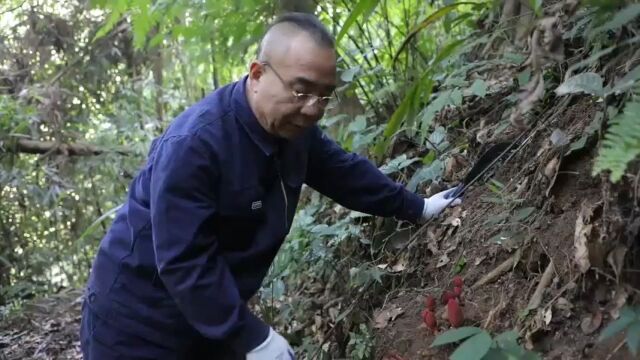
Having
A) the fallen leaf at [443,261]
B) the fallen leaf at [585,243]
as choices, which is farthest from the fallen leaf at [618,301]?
the fallen leaf at [443,261]

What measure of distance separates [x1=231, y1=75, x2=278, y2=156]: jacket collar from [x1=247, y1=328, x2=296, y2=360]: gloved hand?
65 cm

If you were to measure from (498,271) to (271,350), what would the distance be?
36.9 inches

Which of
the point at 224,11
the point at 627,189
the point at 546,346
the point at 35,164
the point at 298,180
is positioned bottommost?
the point at 35,164

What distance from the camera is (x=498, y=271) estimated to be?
2705 millimetres

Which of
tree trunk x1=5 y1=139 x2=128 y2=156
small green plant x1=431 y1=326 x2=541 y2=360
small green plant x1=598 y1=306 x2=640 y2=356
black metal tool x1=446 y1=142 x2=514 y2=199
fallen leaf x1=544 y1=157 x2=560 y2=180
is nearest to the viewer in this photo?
small green plant x1=598 y1=306 x2=640 y2=356

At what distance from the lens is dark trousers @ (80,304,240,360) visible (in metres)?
2.55

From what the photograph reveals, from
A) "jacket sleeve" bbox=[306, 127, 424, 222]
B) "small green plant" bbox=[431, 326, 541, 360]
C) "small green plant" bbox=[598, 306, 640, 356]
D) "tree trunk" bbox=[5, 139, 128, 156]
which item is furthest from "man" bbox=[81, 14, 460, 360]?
"tree trunk" bbox=[5, 139, 128, 156]

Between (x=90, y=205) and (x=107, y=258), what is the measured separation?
6.07 meters

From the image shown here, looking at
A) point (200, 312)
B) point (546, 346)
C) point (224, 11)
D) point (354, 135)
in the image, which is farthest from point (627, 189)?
point (224, 11)

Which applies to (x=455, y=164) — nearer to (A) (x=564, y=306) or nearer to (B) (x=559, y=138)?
(B) (x=559, y=138)

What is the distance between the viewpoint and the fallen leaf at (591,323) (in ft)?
7.02

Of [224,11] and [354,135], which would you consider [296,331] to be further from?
[224,11]

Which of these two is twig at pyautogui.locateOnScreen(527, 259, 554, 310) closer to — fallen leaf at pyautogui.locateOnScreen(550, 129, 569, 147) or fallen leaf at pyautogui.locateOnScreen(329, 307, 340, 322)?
fallen leaf at pyautogui.locateOnScreen(550, 129, 569, 147)

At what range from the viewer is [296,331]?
3693 millimetres
